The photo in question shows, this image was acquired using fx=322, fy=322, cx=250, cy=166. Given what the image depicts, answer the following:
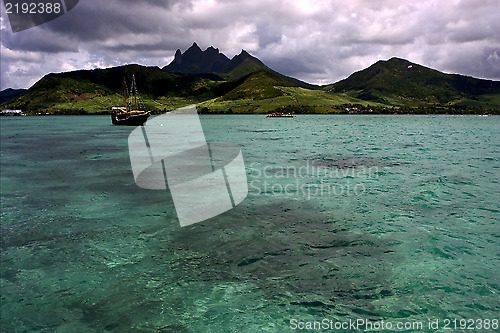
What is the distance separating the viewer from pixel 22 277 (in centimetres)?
1327

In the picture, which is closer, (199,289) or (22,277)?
(199,289)

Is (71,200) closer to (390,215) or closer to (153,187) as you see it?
(153,187)

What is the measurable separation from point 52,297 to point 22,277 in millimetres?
2614

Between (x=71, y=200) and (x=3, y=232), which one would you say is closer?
(x=3, y=232)

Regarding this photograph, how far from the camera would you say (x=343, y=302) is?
37.4 feet

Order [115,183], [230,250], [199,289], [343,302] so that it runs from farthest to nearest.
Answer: [115,183], [230,250], [199,289], [343,302]

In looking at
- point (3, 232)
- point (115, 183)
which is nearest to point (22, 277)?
point (3, 232)

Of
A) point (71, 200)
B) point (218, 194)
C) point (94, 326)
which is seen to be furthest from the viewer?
point (218, 194)

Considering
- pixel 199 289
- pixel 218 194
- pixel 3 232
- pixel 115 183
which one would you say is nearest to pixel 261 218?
pixel 218 194

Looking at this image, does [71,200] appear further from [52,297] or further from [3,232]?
[52,297]

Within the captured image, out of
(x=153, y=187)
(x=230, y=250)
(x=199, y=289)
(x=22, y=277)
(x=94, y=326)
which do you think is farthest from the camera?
(x=153, y=187)

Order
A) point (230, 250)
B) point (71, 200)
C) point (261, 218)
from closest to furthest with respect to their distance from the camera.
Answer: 1. point (230, 250)
2. point (261, 218)
3. point (71, 200)

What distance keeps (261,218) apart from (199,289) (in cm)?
893

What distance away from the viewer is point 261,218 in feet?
68.0
